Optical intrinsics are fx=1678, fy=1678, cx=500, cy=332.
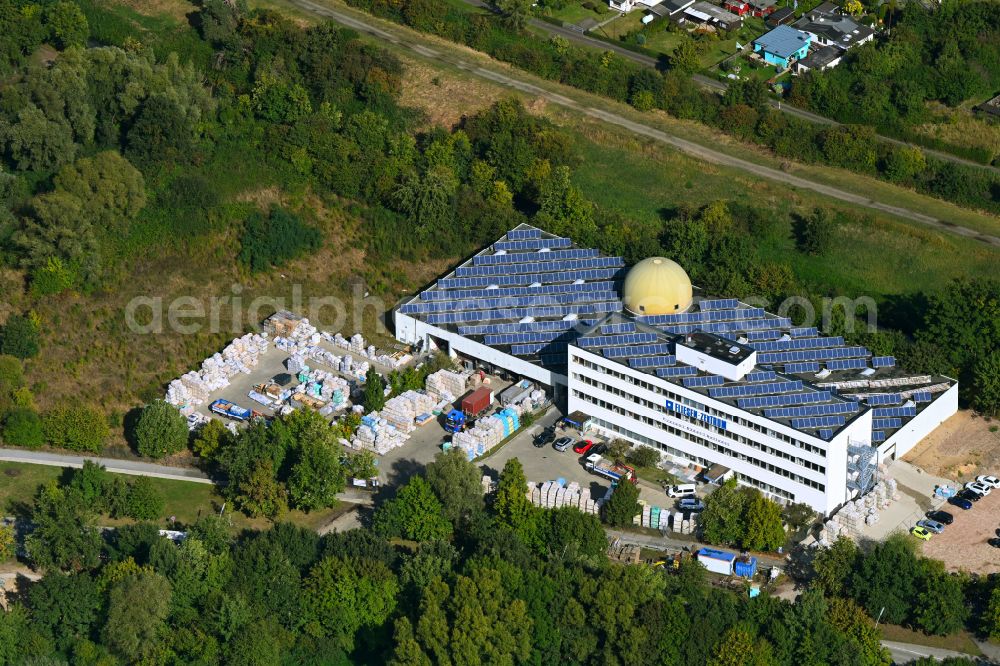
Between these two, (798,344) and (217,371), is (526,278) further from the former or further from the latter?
(217,371)

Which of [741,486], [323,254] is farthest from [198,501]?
[741,486]

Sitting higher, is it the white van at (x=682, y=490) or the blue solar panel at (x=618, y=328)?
the blue solar panel at (x=618, y=328)

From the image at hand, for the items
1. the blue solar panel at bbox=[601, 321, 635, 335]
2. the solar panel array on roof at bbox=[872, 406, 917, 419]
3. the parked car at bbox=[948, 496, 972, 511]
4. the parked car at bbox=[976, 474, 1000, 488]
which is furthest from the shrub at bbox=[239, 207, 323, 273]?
the parked car at bbox=[976, 474, 1000, 488]

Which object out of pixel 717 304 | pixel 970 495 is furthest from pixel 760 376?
pixel 970 495

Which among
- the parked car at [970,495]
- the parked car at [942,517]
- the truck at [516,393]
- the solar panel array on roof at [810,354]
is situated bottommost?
the parked car at [942,517]

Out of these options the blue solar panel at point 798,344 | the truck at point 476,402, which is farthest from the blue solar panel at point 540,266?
the blue solar panel at point 798,344

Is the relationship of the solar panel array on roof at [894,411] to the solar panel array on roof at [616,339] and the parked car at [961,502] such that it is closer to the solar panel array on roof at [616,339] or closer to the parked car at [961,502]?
the parked car at [961,502]

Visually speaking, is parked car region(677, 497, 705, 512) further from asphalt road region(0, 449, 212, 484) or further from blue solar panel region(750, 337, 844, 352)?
asphalt road region(0, 449, 212, 484)

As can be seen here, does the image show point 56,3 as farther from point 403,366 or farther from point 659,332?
point 659,332
